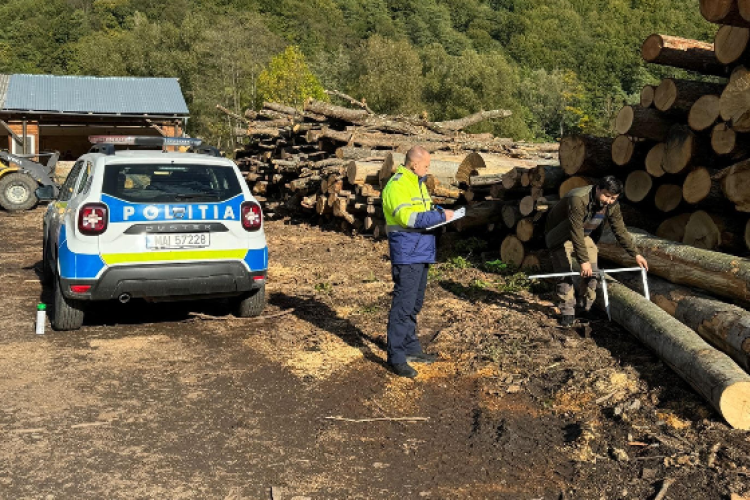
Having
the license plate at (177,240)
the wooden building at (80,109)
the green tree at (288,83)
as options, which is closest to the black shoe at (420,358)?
the license plate at (177,240)

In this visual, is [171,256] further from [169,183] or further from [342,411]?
[342,411]

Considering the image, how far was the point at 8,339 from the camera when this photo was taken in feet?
22.0

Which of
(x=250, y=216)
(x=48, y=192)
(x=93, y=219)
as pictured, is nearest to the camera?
(x=93, y=219)

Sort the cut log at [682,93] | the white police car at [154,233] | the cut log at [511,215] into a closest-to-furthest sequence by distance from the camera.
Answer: the white police car at [154,233] < the cut log at [682,93] < the cut log at [511,215]

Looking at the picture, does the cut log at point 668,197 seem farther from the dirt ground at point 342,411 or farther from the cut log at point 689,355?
the dirt ground at point 342,411

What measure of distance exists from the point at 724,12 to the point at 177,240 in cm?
578

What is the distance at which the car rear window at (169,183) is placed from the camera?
21.3 ft

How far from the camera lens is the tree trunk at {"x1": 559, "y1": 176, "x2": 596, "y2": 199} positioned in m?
9.03

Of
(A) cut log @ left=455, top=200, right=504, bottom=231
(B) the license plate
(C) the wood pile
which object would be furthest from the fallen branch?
(C) the wood pile

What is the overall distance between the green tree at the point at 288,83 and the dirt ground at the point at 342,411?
43.5 meters

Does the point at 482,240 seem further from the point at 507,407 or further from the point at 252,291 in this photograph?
the point at 507,407

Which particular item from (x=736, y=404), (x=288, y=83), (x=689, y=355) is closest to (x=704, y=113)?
(x=689, y=355)

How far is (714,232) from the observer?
7.45 m

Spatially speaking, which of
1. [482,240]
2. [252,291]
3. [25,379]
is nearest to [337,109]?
[482,240]
